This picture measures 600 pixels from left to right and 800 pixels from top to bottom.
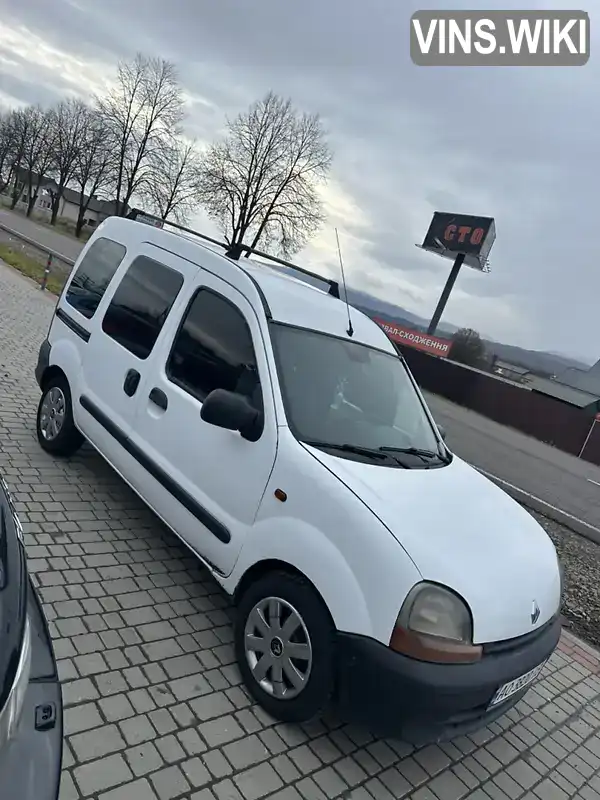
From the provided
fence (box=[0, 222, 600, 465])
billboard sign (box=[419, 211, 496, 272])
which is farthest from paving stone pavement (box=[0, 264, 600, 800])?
billboard sign (box=[419, 211, 496, 272])

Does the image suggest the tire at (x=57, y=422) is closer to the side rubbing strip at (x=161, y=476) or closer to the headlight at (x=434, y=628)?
the side rubbing strip at (x=161, y=476)

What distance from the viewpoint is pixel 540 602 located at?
2779mm

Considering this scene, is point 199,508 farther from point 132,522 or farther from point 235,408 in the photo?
point 132,522

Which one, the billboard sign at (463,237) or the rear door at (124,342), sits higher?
the billboard sign at (463,237)

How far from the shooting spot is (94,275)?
185 inches

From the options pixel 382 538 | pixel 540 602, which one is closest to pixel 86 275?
pixel 382 538

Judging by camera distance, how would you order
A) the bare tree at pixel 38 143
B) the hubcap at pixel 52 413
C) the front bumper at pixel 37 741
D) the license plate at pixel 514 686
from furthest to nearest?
the bare tree at pixel 38 143 < the hubcap at pixel 52 413 < the license plate at pixel 514 686 < the front bumper at pixel 37 741

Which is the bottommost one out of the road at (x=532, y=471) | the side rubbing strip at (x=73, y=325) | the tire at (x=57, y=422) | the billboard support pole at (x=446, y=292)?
the road at (x=532, y=471)

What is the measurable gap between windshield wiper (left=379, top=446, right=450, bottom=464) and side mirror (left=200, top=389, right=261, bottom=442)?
0.75 meters

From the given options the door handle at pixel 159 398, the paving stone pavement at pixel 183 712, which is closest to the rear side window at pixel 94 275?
the door handle at pixel 159 398

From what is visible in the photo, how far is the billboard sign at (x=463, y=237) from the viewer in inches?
1490

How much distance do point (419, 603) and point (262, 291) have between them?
1.99 metres

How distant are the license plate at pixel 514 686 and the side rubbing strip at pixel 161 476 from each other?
1481mm

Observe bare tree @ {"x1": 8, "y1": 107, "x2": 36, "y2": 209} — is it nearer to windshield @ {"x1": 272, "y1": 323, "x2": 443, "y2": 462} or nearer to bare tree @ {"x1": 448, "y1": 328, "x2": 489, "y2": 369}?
bare tree @ {"x1": 448, "y1": 328, "x2": 489, "y2": 369}
